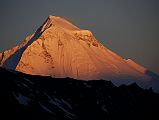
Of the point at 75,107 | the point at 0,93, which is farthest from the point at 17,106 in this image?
the point at 75,107

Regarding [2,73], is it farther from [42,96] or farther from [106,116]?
[106,116]

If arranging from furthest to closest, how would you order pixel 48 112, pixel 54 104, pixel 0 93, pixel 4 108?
pixel 54 104, pixel 48 112, pixel 0 93, pixel 4 108

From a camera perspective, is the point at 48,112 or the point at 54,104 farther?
the point at 54,104

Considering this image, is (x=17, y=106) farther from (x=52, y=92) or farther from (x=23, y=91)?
(x=52, y=92)

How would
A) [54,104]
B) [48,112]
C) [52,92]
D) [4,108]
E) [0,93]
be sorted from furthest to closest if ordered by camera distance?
[52,92] < [54,104] < [48,112] < [0,93] < [4,108]

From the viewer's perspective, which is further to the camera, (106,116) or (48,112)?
(106,116)

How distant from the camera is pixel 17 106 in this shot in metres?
156

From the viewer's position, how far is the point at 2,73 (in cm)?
18712

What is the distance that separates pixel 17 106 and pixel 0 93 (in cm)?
634

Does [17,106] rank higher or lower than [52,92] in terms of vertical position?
lower

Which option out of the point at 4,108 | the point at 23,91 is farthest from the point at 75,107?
Answer: the point at 4,108

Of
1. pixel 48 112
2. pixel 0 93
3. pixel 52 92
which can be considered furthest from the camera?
pixel 52 92

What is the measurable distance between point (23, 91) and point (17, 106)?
23.4 m

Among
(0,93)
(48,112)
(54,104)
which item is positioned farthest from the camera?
(54,104)
